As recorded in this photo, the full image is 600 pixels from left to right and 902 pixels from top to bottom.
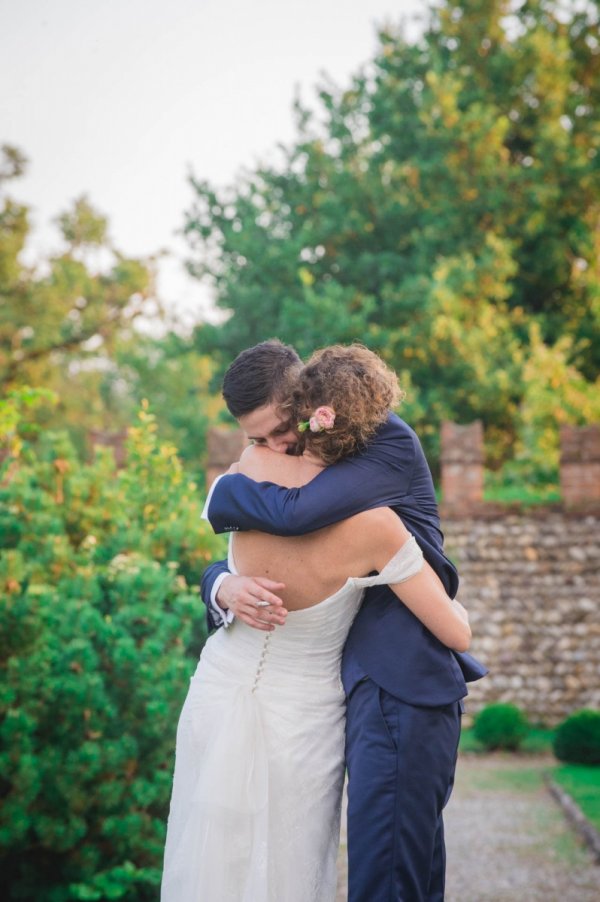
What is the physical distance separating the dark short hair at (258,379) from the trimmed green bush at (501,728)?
9834mm

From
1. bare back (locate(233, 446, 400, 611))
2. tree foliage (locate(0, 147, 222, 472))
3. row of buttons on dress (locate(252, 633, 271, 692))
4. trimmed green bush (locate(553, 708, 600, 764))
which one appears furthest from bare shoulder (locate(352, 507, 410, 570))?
tree foliage (locate(0, 147, 222, 472))

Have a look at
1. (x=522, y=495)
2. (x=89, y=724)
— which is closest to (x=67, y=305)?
(x=522, y=495)

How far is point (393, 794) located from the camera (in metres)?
2.63

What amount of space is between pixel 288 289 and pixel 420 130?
13.2 feet

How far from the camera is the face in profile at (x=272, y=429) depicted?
2795 mm

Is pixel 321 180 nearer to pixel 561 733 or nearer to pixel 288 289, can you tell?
pixel 288 289

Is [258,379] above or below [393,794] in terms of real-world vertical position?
above

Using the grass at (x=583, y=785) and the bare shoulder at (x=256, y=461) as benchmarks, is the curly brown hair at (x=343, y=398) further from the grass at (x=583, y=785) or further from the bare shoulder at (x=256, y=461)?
the grass at (x=583, y=785)


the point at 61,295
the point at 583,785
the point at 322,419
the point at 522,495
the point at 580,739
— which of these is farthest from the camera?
the point at 61,295

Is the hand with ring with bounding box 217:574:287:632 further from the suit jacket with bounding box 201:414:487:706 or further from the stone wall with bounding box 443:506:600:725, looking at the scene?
the stone wall with bounding box 443:506:600:725

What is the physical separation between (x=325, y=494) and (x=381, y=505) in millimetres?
179

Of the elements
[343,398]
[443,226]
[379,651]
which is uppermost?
[443,226]

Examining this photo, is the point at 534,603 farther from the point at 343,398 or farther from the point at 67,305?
the point at 67,305

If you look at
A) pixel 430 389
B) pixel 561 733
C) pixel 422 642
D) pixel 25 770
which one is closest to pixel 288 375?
pixel 422 642
